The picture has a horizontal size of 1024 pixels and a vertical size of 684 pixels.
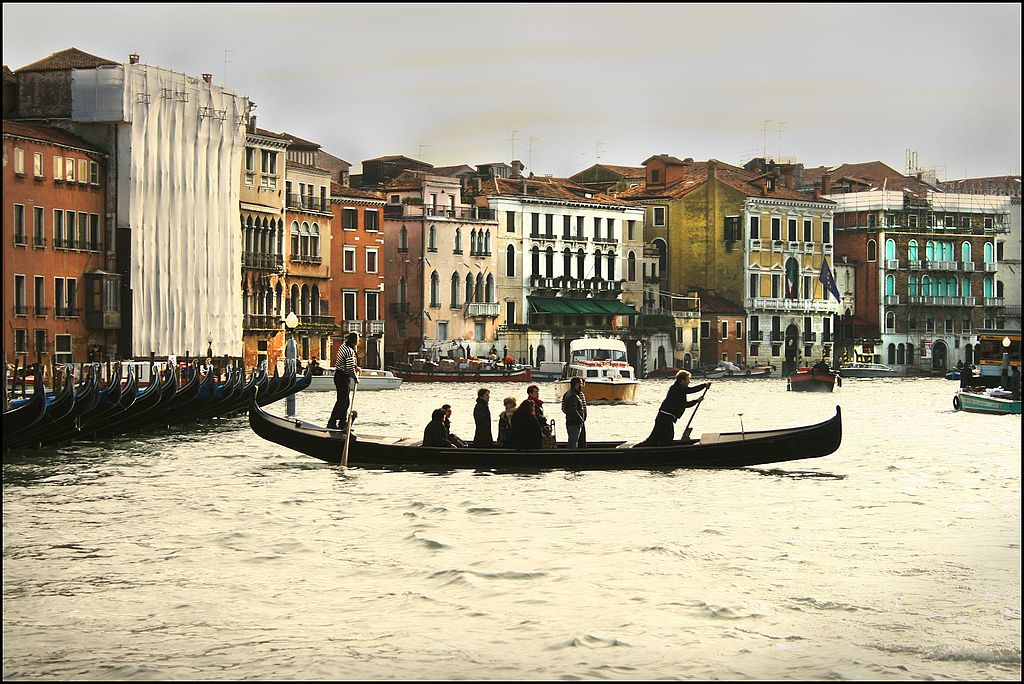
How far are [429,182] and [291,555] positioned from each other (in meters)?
31.9

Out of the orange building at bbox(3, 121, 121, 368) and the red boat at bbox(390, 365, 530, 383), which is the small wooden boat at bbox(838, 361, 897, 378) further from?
the orange building at bbox(3, 121, 121, 368)

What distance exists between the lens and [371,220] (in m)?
37.5

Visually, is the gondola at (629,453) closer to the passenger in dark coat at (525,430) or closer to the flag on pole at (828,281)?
the passenger in dark coat at (525,430)

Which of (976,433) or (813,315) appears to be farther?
(813,315)

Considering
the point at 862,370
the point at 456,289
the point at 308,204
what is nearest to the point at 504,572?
the point at 308,204

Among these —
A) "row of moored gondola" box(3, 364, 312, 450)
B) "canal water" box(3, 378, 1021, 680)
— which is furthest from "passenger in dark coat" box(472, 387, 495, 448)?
"row of moored gondola" box(3, 364, 312, 450)

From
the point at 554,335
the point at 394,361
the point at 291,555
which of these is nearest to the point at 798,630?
the point at 291,555

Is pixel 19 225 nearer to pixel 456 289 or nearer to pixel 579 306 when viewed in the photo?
pixel 456 289

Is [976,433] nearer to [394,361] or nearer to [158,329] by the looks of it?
[158,329]

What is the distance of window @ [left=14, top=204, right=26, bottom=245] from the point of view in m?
25.0

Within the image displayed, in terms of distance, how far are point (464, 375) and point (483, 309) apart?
4117 mm

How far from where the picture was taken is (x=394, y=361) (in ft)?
129

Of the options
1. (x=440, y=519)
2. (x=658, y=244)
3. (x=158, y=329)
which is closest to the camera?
(x=440, y=519)

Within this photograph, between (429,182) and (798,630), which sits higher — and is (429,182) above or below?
above
